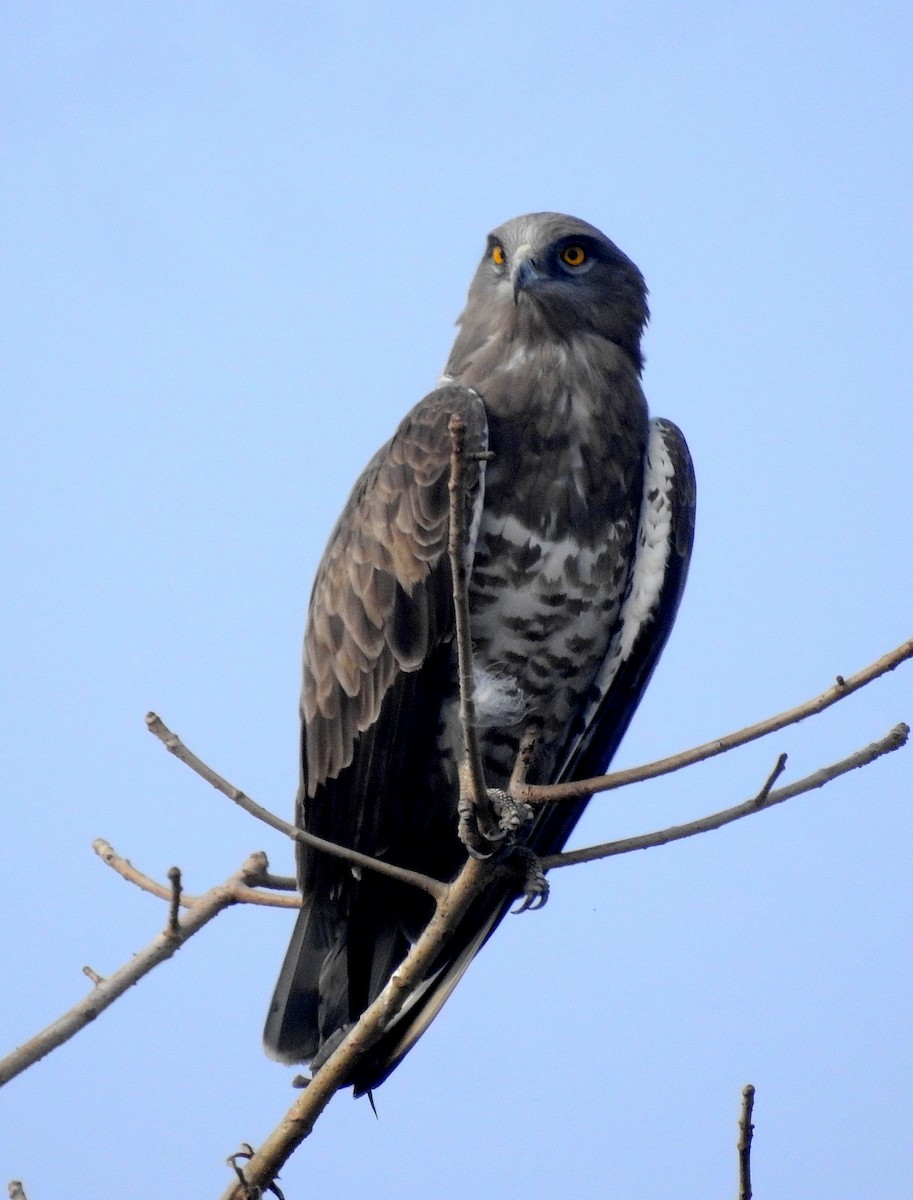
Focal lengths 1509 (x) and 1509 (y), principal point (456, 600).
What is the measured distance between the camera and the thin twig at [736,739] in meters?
3.44

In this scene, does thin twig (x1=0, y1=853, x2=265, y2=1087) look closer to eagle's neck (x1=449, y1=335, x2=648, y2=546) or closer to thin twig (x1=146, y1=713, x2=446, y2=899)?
thin twig (x1=146, y1=713, x2=446, y2=899)

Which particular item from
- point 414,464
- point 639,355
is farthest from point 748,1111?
point 639,355

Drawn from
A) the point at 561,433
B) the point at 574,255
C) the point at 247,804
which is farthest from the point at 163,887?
the point at 574,255

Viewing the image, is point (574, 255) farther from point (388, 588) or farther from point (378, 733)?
point (378, 733)

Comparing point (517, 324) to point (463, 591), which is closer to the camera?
point (463, 591)

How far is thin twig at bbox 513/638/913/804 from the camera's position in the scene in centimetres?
344

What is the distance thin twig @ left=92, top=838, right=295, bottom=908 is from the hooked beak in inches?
100

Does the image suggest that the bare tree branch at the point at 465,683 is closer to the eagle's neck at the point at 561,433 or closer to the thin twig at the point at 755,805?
A: the thin twig at the point at 755,805

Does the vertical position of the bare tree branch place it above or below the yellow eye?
below

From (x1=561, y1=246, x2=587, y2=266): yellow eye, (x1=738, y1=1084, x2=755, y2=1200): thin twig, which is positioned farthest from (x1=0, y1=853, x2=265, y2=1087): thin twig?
(x1=561, y1=246, x2=587, y2=266): yellow eye

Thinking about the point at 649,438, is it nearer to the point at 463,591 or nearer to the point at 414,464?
the point at 414,464

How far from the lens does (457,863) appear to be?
578cm

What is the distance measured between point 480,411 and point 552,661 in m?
0.96

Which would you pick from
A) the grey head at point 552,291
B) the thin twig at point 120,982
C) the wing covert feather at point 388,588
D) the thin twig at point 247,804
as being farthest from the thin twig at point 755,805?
the grey head at point 552,291
